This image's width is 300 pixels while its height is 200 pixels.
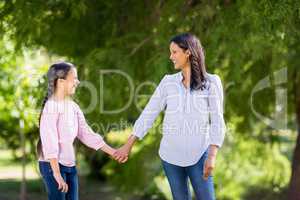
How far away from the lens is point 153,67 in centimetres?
568

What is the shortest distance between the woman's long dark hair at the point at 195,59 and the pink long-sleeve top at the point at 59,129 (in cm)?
74

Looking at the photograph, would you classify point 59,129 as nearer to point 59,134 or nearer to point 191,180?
point 59,134

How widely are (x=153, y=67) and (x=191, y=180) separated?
2183 millimetres

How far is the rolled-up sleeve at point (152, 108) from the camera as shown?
375cm

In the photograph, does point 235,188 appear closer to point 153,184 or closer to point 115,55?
point 153,184

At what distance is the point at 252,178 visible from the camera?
9133 mm

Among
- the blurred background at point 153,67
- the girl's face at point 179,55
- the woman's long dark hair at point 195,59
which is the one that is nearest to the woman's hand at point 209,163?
the woman's long dark hair at point 195,59

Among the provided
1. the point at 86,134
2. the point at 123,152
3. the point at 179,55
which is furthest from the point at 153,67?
the point at 179,55

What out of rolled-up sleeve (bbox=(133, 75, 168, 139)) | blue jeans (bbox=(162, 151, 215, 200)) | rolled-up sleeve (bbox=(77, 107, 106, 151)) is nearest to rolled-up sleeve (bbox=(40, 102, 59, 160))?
rolled-up sleeve (bbox=(77, 107, 106, 151))

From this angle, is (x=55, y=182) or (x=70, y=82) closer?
(x=55, y=182)

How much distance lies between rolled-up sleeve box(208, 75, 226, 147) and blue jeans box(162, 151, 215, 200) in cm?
11

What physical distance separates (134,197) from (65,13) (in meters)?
3.99

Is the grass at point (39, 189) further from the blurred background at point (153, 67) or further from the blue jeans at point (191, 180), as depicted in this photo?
the blue jeans at point (191, 180)

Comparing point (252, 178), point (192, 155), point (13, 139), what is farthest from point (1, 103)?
point (192, 155)
